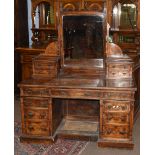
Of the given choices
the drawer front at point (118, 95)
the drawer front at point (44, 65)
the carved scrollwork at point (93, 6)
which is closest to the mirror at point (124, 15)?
the carved scrollwork at point (93, 6)

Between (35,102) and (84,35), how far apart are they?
97 cm

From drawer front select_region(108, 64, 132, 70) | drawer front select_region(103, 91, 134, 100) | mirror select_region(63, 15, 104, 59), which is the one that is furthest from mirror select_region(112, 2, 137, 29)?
drawer front select_region(103, 91, 134, 100)

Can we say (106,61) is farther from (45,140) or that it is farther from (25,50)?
(25,50)

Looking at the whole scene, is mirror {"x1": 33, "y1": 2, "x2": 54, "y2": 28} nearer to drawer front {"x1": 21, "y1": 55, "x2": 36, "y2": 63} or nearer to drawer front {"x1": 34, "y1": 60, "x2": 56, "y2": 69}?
drawer front {"x1": 21, "y1": 55, "x2": 36, "y2": 63}

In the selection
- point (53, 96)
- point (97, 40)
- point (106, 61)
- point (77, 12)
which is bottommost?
point (53, 96)

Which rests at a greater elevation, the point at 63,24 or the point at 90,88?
the point at 63,24

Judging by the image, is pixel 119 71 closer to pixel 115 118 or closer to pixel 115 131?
pixel 115 118

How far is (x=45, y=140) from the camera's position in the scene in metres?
3.20

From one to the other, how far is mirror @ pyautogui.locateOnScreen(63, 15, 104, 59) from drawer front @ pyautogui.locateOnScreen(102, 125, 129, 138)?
0.85 meters

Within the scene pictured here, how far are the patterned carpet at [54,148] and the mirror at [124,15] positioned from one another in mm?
2136

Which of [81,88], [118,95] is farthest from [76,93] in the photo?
[118,95]

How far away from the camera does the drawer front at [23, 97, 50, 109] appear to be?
10.2 feet

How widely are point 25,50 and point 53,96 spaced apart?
188 cm
